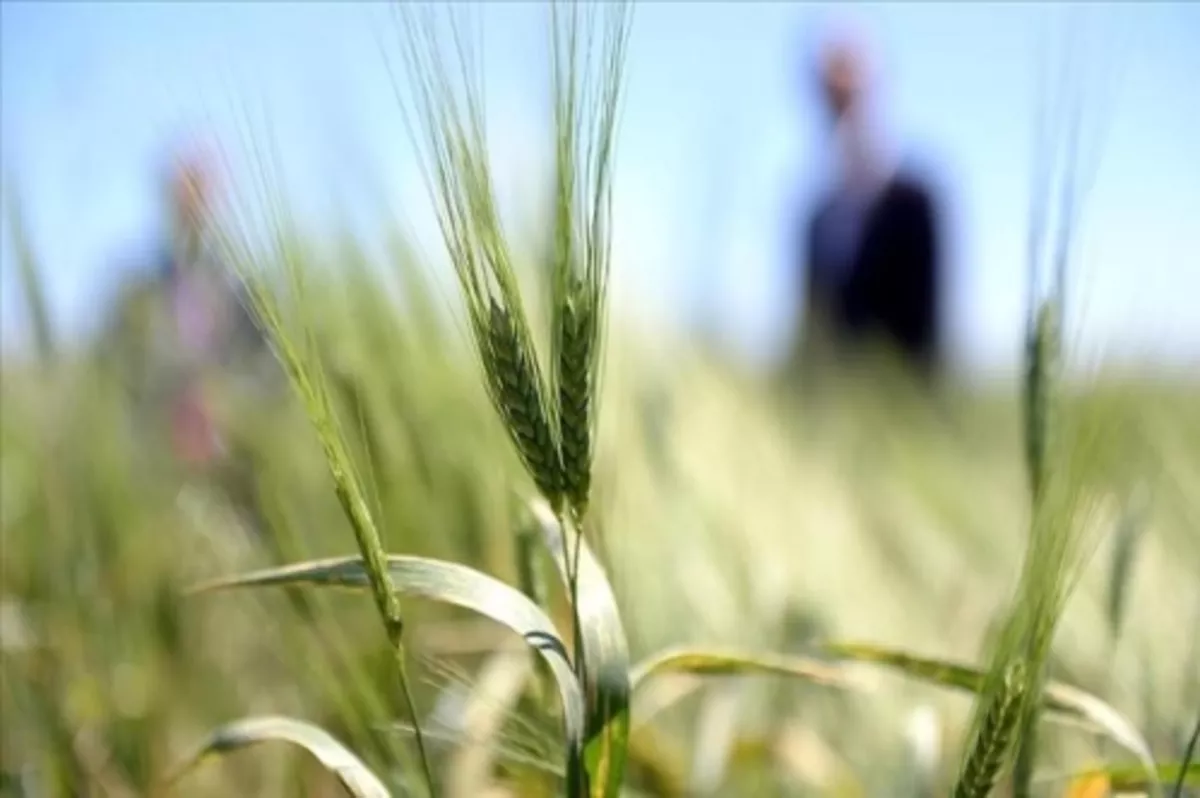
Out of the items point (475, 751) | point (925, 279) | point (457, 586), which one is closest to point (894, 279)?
point (925, 279)

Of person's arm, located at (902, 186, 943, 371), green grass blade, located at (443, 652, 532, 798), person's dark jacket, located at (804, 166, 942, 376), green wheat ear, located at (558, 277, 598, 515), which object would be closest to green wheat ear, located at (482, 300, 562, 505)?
green wheat ear, located at (558, 277, 598, 515)

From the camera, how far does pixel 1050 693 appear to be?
48 centimetres

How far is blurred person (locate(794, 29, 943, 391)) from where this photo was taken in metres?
2.93

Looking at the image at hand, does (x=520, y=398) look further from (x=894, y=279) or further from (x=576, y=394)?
(x=894, y=279)

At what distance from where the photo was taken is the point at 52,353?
0.86m

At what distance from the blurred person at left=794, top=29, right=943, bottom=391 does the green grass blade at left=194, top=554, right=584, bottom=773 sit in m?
2.49

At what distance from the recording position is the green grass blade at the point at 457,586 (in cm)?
39

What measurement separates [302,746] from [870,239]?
2.63 m

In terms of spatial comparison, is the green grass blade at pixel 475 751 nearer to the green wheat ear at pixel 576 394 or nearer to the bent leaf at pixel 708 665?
the bent leaf at pixel 708 665

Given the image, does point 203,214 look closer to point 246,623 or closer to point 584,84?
point 584,84

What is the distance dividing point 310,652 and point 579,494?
31cm

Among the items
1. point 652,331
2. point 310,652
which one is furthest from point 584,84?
point 652,331

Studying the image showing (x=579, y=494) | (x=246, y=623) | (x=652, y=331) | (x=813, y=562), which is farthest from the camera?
(x=652, y=331)

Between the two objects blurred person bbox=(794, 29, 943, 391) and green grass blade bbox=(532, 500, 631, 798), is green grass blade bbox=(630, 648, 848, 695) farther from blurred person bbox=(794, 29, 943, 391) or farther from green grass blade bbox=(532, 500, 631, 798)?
blurred person bbox=(794, 29, 943, 391)
